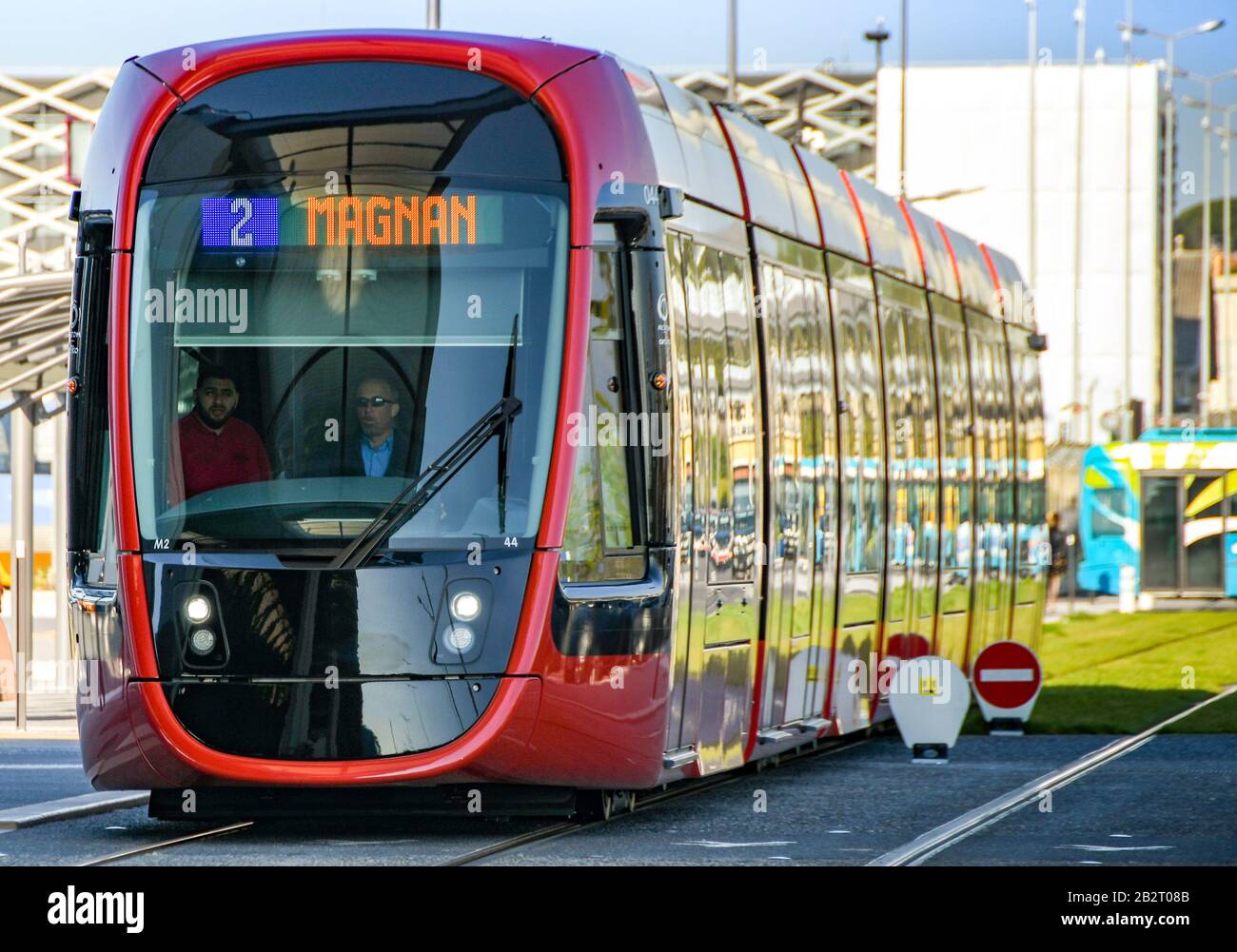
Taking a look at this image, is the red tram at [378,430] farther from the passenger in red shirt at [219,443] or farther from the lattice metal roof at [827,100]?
the lattice metal roof at [827,100]

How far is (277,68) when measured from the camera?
11.9 meters

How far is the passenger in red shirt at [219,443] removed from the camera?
1148 centimetres

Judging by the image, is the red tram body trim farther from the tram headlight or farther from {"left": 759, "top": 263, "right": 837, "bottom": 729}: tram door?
{"left": 759, "top": 263, "right": 837, "bottom": 729}: tram door

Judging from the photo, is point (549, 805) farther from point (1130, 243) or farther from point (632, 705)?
point (1130, 243)

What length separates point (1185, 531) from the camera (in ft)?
165

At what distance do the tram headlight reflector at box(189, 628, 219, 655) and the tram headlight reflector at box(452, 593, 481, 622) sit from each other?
103 centimetres

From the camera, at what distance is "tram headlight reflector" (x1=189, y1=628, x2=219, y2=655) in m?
11.4

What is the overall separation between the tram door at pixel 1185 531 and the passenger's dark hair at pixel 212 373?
40297 millimetres

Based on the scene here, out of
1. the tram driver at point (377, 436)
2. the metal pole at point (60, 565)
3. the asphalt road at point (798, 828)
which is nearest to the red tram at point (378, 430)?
the tram driver at point (377, 436)

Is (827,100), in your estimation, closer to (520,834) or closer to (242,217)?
(520,834)

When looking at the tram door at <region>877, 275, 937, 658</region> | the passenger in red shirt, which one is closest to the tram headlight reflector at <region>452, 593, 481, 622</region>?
the passenger in red shirt

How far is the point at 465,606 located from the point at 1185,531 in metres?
40.6
